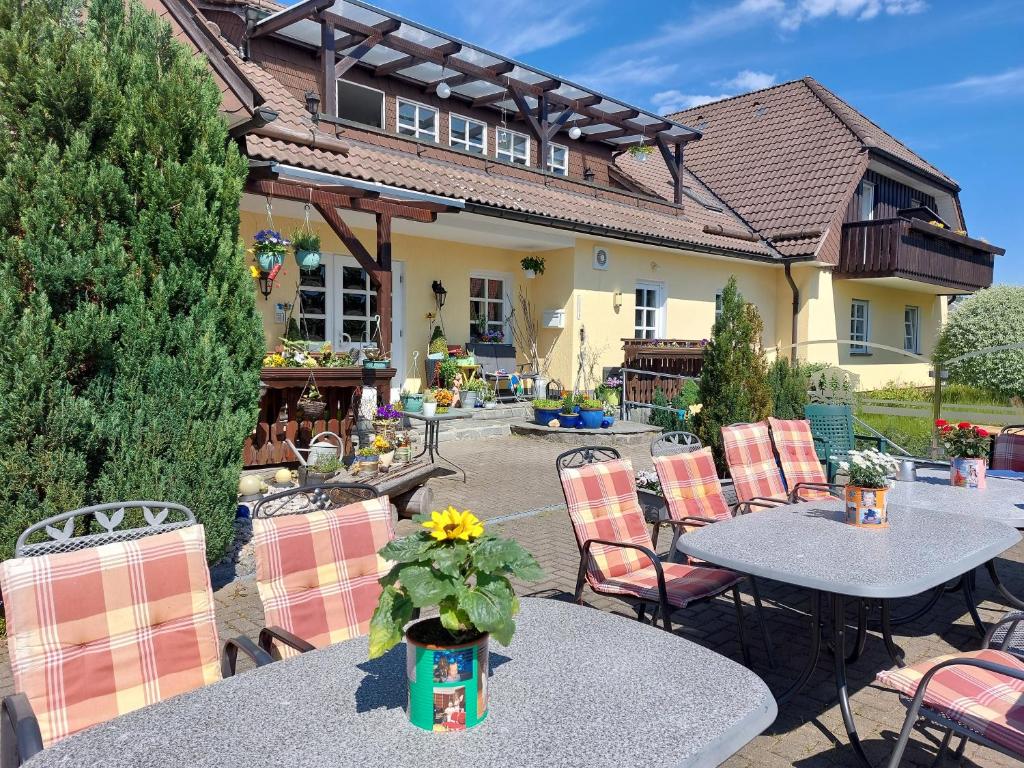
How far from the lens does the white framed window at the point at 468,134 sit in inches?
473

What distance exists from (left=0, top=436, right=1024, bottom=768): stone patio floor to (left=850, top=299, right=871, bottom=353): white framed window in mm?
13066

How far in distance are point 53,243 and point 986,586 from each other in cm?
606

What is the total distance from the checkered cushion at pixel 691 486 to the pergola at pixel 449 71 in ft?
24.2

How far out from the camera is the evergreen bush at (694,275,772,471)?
21.2ft

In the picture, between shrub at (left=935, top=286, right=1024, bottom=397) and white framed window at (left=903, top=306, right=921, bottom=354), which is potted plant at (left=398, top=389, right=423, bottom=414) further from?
white framed window at (left=903, top=306, right=921, bottom=354)

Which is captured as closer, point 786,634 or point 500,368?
point 786,634

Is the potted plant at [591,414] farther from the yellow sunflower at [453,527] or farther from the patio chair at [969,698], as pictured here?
the yellow sunflower at [453,527]

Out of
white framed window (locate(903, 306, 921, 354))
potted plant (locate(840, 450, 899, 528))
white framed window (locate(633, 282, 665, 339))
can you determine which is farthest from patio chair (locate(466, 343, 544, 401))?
white framed window (locate(903, 306, 921, 354))

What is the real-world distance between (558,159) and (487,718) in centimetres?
1327

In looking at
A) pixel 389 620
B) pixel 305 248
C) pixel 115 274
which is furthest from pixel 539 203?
pixel 389 620

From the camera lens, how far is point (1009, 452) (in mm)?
5742

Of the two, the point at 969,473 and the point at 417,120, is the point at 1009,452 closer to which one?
the point at 969,473

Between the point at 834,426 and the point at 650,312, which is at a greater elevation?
the point at 650,312

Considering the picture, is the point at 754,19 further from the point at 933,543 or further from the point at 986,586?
the point at 933,543
